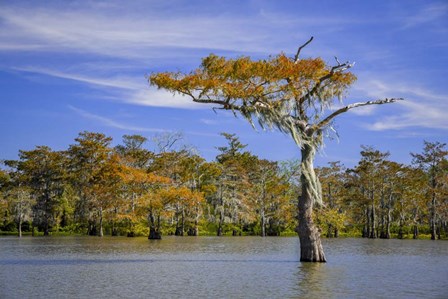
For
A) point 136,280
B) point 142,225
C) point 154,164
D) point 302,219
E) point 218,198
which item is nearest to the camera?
point 136,280

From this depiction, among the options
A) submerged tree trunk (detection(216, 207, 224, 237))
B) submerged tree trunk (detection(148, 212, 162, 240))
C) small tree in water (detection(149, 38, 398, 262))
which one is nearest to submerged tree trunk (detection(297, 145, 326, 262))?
small tree in water (detection(149, 38, 398, 262))

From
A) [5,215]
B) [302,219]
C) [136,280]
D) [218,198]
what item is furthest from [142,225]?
[136,280]

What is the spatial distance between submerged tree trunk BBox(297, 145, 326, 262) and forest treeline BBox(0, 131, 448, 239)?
1202 inches

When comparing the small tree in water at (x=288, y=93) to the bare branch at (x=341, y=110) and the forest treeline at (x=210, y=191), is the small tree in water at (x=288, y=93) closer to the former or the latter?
the bare branch at (x=341, y=110)

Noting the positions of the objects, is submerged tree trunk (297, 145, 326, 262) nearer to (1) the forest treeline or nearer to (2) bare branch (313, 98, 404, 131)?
(2) bare branch (313, 98, 404, 131)

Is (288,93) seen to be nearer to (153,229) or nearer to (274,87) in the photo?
(274,87)

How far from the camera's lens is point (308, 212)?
23766mm

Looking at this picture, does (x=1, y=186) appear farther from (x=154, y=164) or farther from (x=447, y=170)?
(x=447, y=170)

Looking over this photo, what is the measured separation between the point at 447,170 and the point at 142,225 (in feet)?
125

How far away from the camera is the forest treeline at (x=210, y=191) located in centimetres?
5809

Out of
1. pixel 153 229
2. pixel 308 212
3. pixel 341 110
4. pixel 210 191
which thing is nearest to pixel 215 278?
pixel 308 212

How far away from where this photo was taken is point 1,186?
63.1 m

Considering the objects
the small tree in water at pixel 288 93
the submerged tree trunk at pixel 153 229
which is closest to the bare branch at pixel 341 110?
the small tree in water at pixel 288 93

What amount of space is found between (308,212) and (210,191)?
39.0 meters
